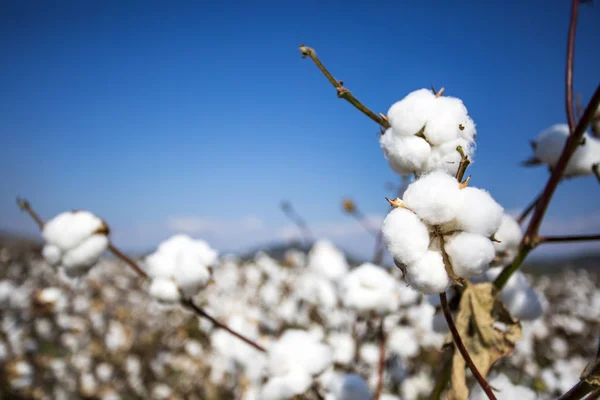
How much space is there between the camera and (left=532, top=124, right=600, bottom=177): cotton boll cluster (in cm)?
116

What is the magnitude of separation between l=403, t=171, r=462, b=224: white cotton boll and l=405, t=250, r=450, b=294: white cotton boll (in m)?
0.07

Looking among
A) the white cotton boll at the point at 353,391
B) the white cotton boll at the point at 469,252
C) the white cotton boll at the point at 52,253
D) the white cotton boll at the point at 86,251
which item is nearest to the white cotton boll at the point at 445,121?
the white cotton boll at the point at 469,252

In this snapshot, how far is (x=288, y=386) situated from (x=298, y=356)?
116 millimetres

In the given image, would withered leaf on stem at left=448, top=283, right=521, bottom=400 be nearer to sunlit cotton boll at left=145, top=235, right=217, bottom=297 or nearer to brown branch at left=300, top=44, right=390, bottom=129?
brown branch at left=300, top=44, right=390, bottom=129

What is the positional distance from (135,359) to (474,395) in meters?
7.56

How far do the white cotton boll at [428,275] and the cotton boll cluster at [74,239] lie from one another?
127 centimetres

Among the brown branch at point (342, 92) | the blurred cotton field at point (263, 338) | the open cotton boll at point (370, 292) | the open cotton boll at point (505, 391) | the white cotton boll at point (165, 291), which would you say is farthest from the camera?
the open cotton boll at point (370, 292)

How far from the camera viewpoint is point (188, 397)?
6.14 m

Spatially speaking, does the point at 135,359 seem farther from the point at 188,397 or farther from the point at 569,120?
the point at 569,120

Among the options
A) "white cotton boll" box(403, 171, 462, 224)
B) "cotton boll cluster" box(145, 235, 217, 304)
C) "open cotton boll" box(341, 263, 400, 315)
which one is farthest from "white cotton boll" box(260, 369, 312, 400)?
"white cotton boll" box(403, 171, 462, 224)

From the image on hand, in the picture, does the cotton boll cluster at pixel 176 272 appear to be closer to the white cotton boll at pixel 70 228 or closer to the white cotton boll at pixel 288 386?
the white cotton boll at pixel 70 228

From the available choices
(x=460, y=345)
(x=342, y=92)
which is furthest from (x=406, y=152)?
(x=460, y=345)

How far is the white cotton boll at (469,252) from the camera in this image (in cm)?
68

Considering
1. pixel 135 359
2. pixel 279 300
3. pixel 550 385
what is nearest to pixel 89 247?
pixel 550 385
